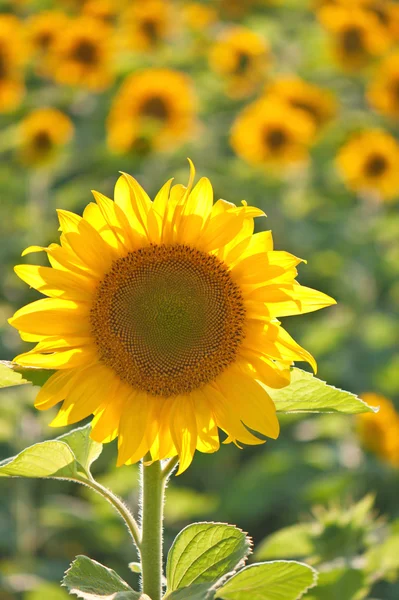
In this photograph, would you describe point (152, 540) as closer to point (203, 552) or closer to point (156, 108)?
point (203, 552)

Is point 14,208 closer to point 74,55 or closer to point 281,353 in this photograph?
point 74,55

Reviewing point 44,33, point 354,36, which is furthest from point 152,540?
point 354,36

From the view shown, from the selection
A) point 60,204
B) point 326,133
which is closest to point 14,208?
point 60,204

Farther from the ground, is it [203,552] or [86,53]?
[203,552]

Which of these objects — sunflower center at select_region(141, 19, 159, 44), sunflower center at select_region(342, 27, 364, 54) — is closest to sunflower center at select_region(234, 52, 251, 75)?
sunflower center at select_region(342, 27, 364, 54)

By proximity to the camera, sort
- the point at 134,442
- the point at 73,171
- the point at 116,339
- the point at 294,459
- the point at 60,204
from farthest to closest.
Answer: the point at 73,171, the point at 60,204, the point at 294,459, the point at 116,339, the point at 134,442

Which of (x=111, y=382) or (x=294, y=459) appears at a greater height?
(x=111, y=382)
